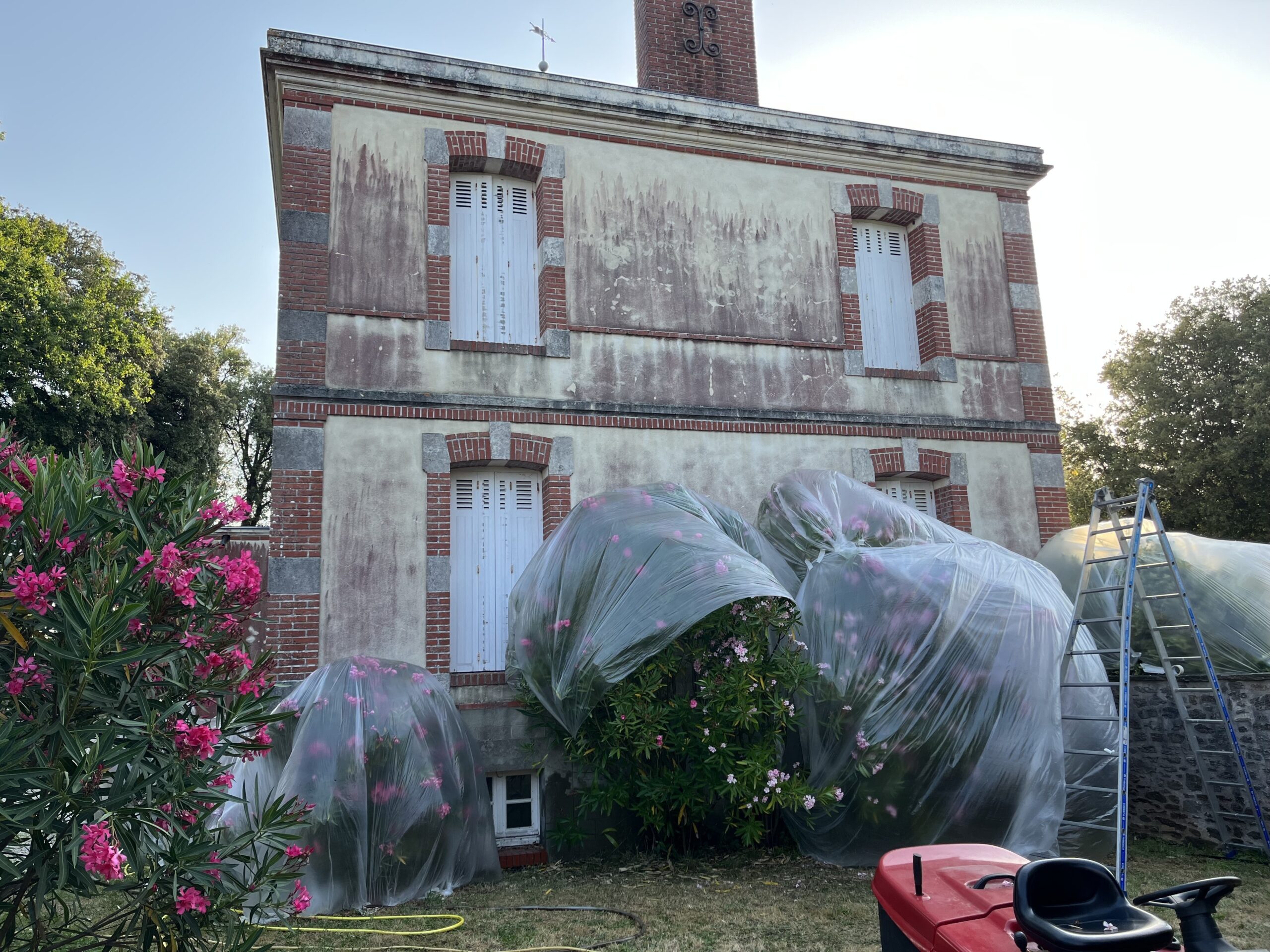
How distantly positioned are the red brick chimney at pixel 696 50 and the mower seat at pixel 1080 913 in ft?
32.8

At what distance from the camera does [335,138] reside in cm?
875

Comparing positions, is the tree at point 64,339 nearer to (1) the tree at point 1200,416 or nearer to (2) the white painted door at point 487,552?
(2) the white painted door at point 487,552

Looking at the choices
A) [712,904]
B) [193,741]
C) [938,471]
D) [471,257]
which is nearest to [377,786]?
[712,904]

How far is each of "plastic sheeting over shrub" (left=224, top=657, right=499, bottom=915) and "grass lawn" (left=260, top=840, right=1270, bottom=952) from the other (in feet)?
1.00

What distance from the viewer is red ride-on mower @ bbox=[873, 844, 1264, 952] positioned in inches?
90.7

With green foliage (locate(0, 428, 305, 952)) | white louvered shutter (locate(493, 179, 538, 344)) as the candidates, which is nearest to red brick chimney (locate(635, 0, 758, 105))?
white louvered shutter (locate(493, 179, 538, 344))

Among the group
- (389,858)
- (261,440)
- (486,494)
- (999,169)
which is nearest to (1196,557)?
(999,169)

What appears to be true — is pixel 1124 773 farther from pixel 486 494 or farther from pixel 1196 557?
pixel 486 494

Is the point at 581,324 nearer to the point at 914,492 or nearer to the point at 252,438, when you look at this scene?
the point at 914,492

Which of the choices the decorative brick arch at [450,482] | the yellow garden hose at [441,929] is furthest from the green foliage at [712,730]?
the decorative brick arch at [450,482]

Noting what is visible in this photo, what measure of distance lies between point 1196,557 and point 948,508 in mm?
2657

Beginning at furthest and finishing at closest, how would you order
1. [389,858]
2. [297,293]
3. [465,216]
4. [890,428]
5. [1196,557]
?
[890,428] < [465,216] < [297,293] < [1196,557] < [389,858]

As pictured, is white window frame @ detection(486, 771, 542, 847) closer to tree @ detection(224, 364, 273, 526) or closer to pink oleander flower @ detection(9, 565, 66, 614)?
pink oleander flower @ detection(9, 565, 66, 614)

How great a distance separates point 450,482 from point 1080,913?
682 cm
